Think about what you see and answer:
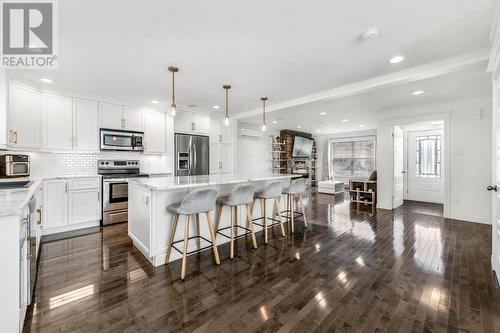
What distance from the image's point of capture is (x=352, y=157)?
32.1ft

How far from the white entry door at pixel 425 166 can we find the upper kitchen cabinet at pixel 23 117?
8.90m

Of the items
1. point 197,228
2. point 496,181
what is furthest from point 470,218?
point 197,228

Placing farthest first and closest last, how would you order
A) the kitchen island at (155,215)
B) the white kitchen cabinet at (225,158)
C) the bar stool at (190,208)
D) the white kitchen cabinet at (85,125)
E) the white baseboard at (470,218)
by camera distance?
the white kitchen cabinet at (225,158)
the white baseboard at (470,218)
the white kitchen cabinet at (85,125)
the kitchen island at (155,215)
the bar stool at (190,208)

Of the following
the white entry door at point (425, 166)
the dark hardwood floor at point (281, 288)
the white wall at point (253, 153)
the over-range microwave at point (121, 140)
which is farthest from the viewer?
the white wall at point (253, 153)

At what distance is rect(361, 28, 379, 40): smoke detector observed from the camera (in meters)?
2.22

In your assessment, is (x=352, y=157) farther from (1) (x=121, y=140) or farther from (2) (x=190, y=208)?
(2) (x=190, y=208)

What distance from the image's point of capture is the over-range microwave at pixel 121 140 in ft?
14.1

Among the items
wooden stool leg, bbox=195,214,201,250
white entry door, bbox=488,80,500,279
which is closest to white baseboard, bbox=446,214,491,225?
white entry door, bbox=488,80,500,279

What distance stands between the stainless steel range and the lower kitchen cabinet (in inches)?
4.7

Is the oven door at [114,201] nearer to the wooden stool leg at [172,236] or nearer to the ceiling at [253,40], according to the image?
the ceiling at [253,40]

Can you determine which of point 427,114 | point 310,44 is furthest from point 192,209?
point 427,114

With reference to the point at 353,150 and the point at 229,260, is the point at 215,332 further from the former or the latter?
the point at 353,150

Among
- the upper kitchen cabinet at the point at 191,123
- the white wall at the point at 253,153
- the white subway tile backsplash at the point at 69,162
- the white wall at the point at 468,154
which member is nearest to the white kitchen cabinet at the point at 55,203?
the white subway tile backsplash at the point at 69,162

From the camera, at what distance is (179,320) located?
1677 mm
